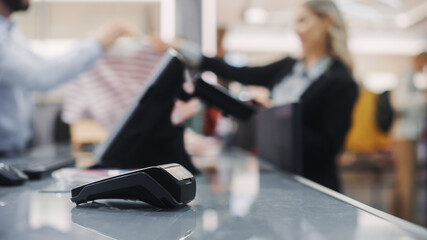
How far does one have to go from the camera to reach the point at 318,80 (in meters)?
1.65

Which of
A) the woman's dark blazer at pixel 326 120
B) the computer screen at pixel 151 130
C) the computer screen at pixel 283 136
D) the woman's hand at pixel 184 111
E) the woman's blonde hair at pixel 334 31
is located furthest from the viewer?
the woman's blonde hair at pixel 334 31

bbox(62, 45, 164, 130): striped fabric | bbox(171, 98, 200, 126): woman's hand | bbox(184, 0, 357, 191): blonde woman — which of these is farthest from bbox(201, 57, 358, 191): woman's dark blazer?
bbox(62, 45, 164, 130): striped fabric

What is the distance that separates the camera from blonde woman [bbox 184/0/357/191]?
5.51 feet

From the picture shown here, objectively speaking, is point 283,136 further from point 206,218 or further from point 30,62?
point 30,62

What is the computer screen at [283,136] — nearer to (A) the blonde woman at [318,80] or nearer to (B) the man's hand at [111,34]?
(A) the blonde woman at [318,80]

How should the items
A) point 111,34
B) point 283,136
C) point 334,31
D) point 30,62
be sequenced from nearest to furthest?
1. point 283,136
2. point 30,62
3. point 111,34
4. point 334,31

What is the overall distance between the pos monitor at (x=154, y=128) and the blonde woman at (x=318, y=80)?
2.07ft

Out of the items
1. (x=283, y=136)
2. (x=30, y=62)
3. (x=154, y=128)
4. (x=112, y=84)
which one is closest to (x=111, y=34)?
(x=112, y=84)

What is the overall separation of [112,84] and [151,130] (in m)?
0.56

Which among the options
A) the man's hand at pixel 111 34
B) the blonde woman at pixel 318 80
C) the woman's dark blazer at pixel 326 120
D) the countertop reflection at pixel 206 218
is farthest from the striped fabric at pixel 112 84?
the countertop reflection at pixel 206 218

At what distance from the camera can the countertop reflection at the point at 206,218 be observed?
47 cm

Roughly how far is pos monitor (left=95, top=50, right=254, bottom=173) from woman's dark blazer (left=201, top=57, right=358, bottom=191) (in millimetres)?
626

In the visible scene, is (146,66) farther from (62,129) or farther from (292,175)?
(62,129)

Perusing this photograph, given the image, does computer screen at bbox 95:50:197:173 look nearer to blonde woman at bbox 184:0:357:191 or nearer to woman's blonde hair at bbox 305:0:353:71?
blonde woman at bbox 184:0:357:191
